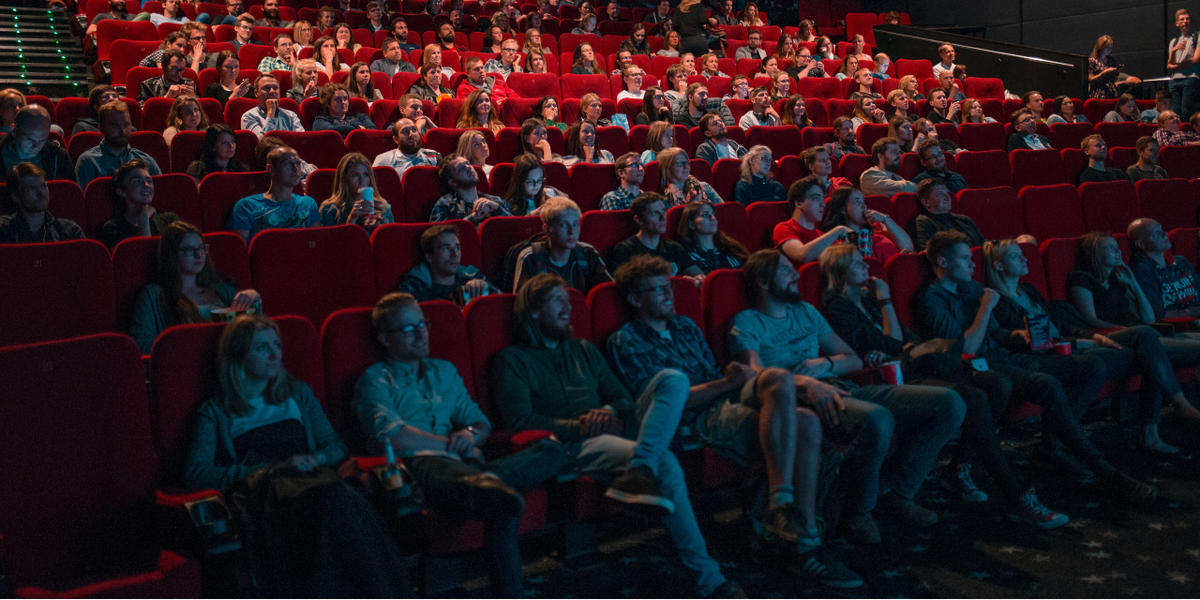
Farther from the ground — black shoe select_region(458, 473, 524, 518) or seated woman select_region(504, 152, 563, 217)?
seated woman select_region(504, 152, 563, 217)

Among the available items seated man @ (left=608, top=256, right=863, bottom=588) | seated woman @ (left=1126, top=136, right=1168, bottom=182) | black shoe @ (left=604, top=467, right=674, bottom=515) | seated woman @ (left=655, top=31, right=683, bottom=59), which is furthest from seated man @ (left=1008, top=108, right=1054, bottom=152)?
black shoe @ (left=604, top=467, right=674, bottom=515)

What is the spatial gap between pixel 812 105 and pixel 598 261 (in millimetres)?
2084

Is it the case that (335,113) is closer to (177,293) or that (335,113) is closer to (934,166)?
(177,293)

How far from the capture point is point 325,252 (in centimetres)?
162

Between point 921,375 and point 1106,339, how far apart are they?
50 centimetres

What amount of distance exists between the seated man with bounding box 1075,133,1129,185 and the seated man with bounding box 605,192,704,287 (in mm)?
1798

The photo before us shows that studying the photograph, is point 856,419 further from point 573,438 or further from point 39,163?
point 39,163

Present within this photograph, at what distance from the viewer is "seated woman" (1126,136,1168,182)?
2.84 meters

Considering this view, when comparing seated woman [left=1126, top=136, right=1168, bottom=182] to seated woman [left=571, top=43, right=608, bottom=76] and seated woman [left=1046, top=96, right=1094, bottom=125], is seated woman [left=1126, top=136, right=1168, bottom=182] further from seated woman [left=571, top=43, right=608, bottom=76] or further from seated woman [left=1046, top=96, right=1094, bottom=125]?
seated woman [left=571, top=43, right=608, bottom=76]

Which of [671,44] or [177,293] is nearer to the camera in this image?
[177,293]

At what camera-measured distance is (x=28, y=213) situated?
1.62 meters

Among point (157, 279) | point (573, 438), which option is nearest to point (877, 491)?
point (573, 438)

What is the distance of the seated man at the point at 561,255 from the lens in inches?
65.9

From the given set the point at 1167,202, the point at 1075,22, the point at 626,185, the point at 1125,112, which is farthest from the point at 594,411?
the point at 1075,22
